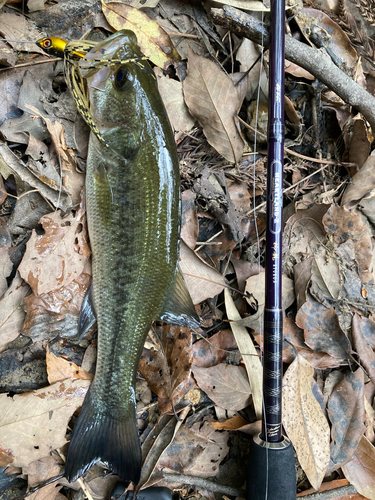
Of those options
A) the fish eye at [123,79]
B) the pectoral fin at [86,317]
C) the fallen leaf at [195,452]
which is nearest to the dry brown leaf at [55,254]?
the pectoral fin at [86,317]

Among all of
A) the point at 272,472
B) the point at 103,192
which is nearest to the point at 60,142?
the point at 103,192

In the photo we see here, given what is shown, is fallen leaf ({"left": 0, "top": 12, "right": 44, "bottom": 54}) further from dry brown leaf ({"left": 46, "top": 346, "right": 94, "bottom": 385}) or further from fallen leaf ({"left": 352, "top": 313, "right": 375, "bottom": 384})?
fallen leaf ({"left": 352, "top": 313, "right": 375, "bottom": 384})

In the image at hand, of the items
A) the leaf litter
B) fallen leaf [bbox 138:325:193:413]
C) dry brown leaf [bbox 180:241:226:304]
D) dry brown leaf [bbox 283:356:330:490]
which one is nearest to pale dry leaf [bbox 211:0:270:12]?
the leaf litter

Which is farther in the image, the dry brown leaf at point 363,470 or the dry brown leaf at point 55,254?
the dry brown leaf at point 363,470

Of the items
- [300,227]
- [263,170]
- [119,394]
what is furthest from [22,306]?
[300,227]

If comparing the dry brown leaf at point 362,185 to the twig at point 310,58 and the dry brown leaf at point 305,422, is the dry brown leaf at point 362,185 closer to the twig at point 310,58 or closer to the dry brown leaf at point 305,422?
the twig at point 310,58

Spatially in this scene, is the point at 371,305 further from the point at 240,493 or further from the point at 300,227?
the point at 240,493

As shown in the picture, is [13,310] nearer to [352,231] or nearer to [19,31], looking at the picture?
[19,31]
